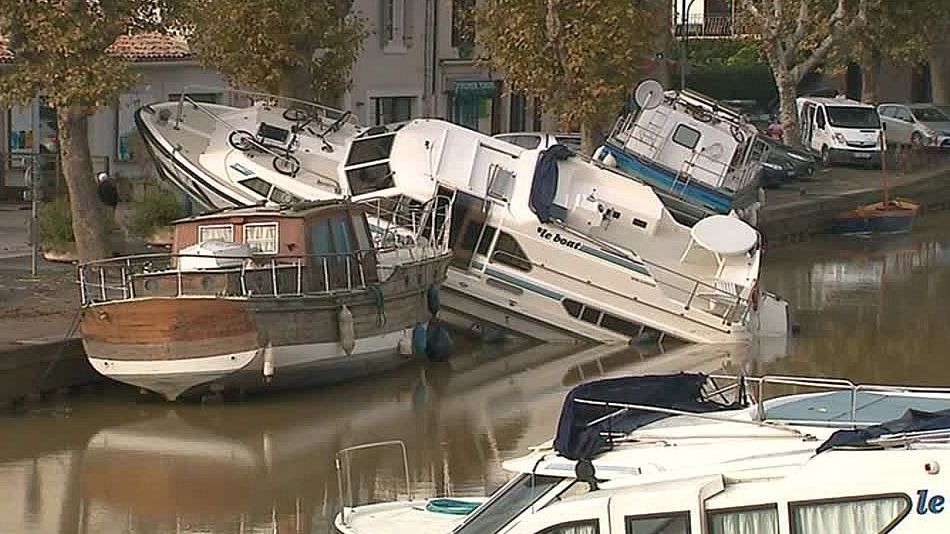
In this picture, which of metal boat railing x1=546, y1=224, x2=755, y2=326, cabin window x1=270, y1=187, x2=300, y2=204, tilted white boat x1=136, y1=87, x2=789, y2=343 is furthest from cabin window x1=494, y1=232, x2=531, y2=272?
cabin window x1=270, y1=187, x2=300, y2=204

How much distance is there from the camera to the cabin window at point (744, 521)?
290 inches

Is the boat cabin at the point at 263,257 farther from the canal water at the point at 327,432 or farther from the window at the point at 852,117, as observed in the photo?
the window at the point at 852,117

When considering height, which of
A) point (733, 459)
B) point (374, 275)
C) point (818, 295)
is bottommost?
point (818, 295)

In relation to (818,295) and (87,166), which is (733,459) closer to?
(87,166)

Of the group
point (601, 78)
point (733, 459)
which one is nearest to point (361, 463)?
point (733, 459)

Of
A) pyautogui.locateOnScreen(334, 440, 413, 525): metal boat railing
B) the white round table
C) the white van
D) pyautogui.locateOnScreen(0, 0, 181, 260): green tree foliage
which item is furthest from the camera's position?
the white van

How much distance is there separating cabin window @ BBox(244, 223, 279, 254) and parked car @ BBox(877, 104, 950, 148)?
3003cm

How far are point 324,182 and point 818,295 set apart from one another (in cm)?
832

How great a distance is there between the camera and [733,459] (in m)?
7.89

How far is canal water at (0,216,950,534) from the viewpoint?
15133 mm

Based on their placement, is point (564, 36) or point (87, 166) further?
point (564, 36)

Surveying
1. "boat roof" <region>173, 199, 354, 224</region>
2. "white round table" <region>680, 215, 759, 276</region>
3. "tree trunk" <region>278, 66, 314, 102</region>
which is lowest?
"white round table" <region>680, 215, 759, 276</region>

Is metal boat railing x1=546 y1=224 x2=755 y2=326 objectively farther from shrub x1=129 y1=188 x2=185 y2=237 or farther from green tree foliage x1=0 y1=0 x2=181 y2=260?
shrub x1=129 y1=188 x2=185 y2=237

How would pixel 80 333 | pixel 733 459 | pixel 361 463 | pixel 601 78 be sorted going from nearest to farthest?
pixel 733 459 < pixel 361 463 < pixel 80 333 < pixel 601 78
